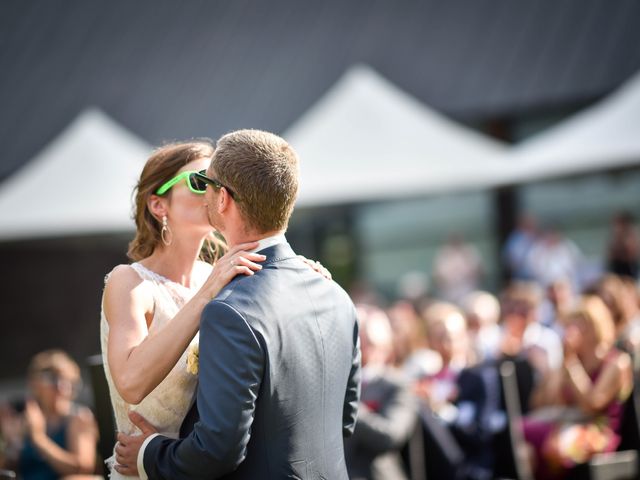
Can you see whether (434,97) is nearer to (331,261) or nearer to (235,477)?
(331,261)

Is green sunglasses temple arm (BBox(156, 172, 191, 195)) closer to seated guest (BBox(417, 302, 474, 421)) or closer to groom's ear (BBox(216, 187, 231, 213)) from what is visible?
groom's ear (BBox(216, 187, 231, 213))

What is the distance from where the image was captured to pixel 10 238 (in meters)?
7.10

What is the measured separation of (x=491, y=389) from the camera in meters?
5.10

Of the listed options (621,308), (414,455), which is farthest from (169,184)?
(621,308)

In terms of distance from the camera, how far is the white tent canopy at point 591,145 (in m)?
7.07

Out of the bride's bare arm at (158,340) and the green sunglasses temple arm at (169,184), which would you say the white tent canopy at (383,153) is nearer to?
the green sunglasses temple arm at (169,184)

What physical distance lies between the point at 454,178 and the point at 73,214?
329 cm

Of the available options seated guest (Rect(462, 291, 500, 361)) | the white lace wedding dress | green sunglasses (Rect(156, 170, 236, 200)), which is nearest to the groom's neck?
green sunglasses (Rect(156, 170, 236, 200))

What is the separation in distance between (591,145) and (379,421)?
403cm

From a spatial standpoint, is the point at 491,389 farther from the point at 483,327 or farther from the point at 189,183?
the point at 189,183

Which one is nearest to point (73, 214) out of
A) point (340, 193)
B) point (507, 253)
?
point (340, 193)

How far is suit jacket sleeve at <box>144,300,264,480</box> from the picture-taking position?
7.11ft

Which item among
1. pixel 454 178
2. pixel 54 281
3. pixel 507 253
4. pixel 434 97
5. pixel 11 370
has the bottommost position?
pixel 11 370

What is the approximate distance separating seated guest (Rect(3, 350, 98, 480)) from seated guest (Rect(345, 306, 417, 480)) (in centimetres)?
169
